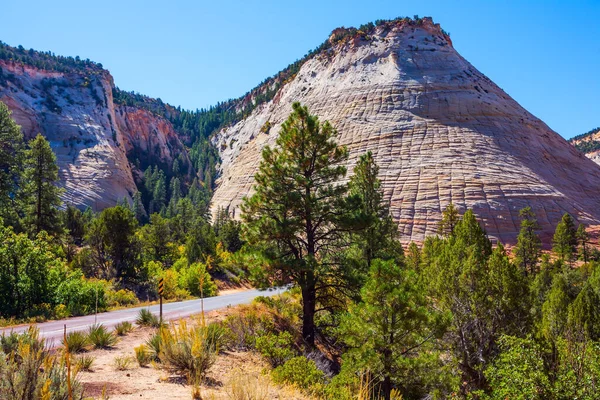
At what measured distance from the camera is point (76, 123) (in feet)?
257

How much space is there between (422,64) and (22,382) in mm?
70354

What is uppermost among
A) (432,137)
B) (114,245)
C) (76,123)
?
(76,123)

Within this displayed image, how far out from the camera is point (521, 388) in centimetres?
990

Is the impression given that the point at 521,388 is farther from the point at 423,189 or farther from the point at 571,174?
the point at 571,174

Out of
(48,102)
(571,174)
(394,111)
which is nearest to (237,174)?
(394,111)

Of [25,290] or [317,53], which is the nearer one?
[25,290]

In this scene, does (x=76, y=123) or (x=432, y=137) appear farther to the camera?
(x=76, y=123)

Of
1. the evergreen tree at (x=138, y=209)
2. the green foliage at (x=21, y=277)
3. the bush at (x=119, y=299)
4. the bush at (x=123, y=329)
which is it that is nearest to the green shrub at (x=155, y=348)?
the bush at (x=123, y=329)

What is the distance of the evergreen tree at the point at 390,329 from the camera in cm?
984

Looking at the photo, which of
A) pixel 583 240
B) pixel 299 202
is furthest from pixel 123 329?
pixel 583 240

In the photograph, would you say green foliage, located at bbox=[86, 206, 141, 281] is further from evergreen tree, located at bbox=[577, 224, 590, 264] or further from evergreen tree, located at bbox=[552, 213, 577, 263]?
evergreen tree, located at bbox=[577, 224, 590, 264]

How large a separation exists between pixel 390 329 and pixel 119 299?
636 inches

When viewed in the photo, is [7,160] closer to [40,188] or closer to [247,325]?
[40,188]

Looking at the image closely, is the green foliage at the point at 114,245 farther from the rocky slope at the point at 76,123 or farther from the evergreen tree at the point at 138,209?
the evergreen tree at the point at 138,209
